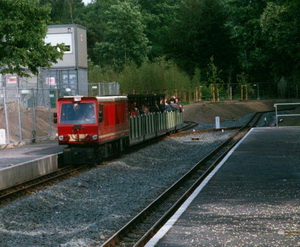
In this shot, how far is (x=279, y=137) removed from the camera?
3462cm

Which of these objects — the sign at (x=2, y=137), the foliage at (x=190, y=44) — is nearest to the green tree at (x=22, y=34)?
the sign at (x=2, y=137)

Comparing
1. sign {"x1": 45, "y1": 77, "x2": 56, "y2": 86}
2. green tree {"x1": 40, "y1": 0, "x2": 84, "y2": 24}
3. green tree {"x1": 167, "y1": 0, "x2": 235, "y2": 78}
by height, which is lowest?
sign {"x1": 45, "y1": 77, "x2": 56, "y2": 86}

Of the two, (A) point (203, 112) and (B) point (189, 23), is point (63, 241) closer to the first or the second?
(A) point (203, 112)

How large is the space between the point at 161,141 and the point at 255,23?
35.8 metres

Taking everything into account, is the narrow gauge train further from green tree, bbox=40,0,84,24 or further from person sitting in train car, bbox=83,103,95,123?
green tree, bbox=40,0,84,24

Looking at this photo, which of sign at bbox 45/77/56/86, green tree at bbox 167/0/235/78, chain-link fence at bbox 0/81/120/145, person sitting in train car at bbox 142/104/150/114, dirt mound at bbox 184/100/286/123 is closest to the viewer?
chain-link fence at bbox 0/81/120/145

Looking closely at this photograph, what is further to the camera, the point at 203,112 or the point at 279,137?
the point at 203,112

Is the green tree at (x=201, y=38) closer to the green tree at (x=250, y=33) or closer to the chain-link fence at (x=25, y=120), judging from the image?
the green tree at (x=250, y=33)

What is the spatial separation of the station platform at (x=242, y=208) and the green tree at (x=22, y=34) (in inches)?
506

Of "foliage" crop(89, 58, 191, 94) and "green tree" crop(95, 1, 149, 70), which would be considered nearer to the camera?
"foliage" crop(89, 58, 191, 94)

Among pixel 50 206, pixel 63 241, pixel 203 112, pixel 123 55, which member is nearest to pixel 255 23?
pixel 203 112

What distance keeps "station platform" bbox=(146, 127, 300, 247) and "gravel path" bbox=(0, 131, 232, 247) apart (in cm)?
130

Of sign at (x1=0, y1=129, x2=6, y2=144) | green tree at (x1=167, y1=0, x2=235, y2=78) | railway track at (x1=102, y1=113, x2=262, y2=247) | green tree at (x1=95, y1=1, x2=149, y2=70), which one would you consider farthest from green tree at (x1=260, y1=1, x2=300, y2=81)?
green tree at (x1=95, y1=1, x2=149, y2=70)

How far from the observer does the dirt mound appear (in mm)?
59625
